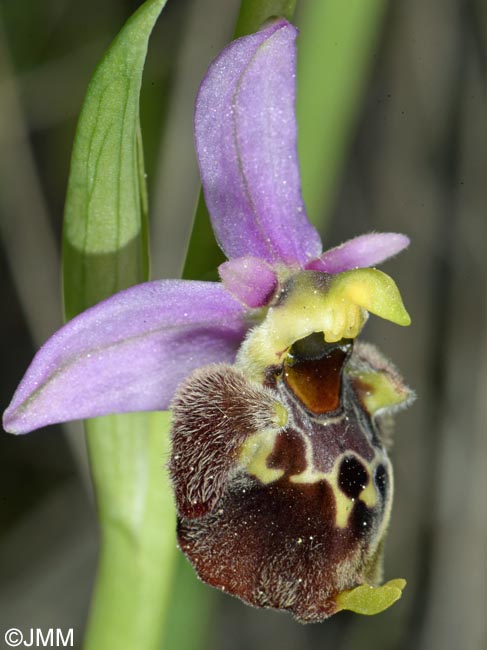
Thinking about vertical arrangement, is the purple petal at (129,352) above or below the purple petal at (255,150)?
below

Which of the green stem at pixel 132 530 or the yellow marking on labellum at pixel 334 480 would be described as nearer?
the yellow marking on labellum at pixel 334 480

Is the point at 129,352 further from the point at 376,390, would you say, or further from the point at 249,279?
the point at 376,390

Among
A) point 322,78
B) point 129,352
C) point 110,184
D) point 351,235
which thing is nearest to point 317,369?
point 129,352

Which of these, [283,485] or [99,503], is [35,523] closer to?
[99,503]

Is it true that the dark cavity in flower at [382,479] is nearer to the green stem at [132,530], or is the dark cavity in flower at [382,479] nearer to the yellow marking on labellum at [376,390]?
the yellow marking on labellum at [376,390]

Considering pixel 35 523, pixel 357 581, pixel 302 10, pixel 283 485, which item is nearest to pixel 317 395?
pixel 283 485

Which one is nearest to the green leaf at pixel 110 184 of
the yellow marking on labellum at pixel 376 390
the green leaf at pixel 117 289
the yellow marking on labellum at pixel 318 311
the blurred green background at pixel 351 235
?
the green leaf at pixel 117 289
